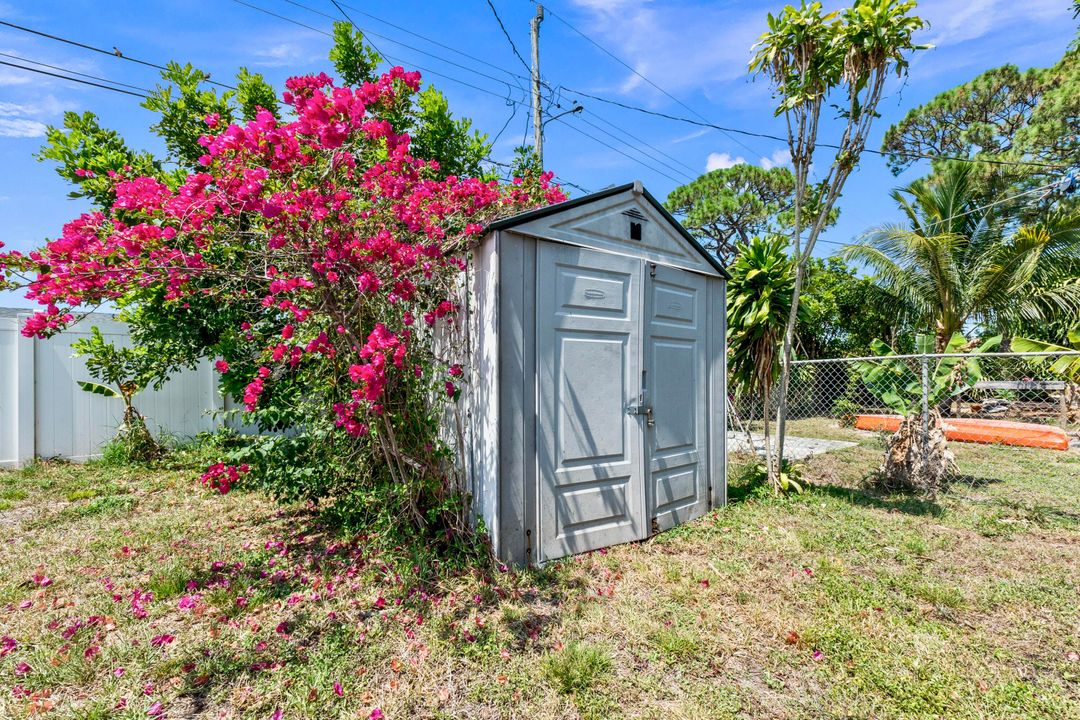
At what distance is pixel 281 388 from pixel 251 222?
1.55m

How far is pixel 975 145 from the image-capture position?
1498 centimetres

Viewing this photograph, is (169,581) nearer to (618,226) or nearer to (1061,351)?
(618,226)

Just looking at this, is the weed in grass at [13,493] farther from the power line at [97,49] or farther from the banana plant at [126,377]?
the power line at [97,49]

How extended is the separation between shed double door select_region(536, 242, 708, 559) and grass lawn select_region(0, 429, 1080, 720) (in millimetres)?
299

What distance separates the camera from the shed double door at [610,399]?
3703 millimetres

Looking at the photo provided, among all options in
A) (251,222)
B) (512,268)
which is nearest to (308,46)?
(251,222)

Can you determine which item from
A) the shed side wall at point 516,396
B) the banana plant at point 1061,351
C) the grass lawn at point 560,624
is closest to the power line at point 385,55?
the shed side wall at point 516,396

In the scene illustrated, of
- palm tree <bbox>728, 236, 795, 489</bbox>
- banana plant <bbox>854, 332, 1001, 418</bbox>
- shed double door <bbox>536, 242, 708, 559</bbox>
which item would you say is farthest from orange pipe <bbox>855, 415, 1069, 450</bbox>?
shed double door <bbox>536, 242, 708, 559</bbox>

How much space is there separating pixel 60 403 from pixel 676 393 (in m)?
7.77

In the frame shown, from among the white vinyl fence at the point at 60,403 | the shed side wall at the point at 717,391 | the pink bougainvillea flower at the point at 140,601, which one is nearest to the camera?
the pink bougainvillea flower at the point at 140,601

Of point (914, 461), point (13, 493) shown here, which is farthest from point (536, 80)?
point (13, 493)

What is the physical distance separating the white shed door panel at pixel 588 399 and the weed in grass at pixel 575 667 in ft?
3.31

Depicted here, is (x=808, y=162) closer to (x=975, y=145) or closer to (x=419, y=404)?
(x=419, y=404)

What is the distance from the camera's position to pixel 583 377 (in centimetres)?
386
